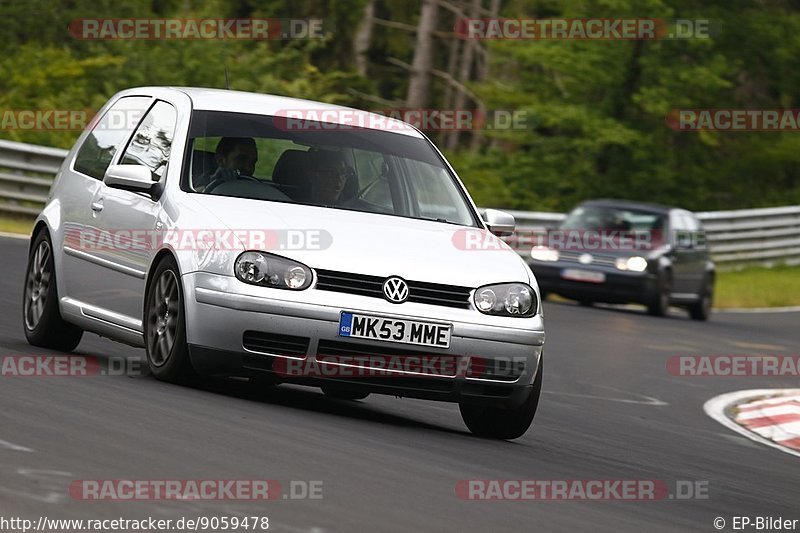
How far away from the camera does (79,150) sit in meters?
10.7

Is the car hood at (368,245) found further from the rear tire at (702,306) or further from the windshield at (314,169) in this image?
the rear tire at (702,306)

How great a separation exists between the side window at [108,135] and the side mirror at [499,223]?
2180mm

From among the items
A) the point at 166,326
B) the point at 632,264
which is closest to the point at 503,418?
the point at 166,326

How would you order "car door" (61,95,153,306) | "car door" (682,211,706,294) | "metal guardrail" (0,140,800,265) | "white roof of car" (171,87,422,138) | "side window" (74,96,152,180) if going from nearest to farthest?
"white roof of car" (171,87,422,138)
"car door" (61,95,153,306)
"side window" (74,96,152,180)
"car door" (682,211,706,294)
"metal guardrail" (0,140,800,265)

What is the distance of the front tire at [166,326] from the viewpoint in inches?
338

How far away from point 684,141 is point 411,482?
39.8m

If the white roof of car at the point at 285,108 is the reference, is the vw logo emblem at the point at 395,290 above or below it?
below

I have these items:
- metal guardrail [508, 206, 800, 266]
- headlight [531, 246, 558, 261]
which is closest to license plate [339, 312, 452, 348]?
headlight [531, 246, 558, 261]

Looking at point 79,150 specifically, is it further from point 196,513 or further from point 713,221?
point 713,221

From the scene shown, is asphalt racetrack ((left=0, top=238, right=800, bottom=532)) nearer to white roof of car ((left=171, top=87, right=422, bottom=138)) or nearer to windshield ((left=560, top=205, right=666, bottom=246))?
white roof of car ((left=171, top=87, right=422, bottom=138))

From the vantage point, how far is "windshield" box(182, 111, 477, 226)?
363 inches

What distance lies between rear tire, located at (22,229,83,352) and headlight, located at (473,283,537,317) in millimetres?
2944

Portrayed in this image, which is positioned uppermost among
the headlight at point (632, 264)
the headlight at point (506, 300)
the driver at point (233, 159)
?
the driver at point (233, 159)

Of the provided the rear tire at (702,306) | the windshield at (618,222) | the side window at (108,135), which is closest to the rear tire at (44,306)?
the side window at (108,135)
